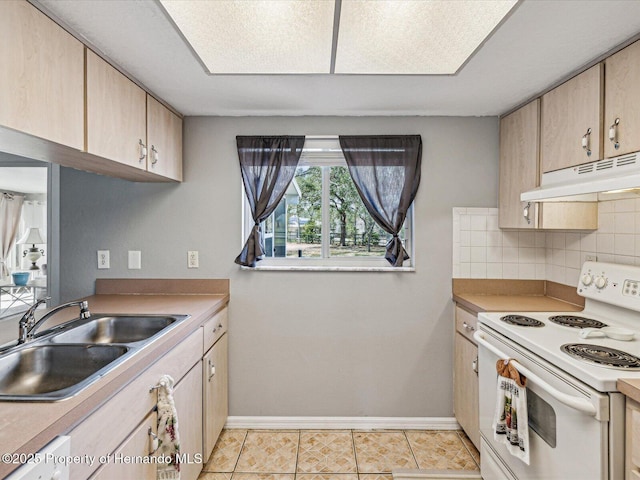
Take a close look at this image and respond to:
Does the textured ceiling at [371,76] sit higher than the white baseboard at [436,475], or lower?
higher

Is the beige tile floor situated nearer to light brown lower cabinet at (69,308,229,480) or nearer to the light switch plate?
light brown lower cabinet at (69,308,229,480)

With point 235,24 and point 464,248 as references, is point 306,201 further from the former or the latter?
point 235,24

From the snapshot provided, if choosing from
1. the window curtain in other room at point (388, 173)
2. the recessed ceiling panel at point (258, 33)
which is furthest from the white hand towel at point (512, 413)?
the recessed ceiling panel at point (258, 33)

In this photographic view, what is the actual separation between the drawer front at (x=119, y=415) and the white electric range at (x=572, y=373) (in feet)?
4.74

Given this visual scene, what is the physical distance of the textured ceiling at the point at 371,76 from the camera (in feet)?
4.19

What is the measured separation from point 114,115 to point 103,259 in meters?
1.21

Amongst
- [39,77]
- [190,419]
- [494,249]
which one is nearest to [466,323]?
[494,249]

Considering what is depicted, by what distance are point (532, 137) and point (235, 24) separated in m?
1.72

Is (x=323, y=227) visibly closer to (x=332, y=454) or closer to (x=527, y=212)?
(x=527, y=212)

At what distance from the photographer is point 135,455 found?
120cm

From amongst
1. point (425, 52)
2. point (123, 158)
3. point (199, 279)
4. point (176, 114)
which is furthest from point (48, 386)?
point (425, 52)

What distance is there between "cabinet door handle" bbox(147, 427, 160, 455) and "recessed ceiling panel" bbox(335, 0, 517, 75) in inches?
66.3

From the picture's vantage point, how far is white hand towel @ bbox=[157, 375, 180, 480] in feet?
4.39

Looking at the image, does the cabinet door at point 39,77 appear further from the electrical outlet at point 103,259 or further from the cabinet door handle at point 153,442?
the electrical outlet at point 103,259
